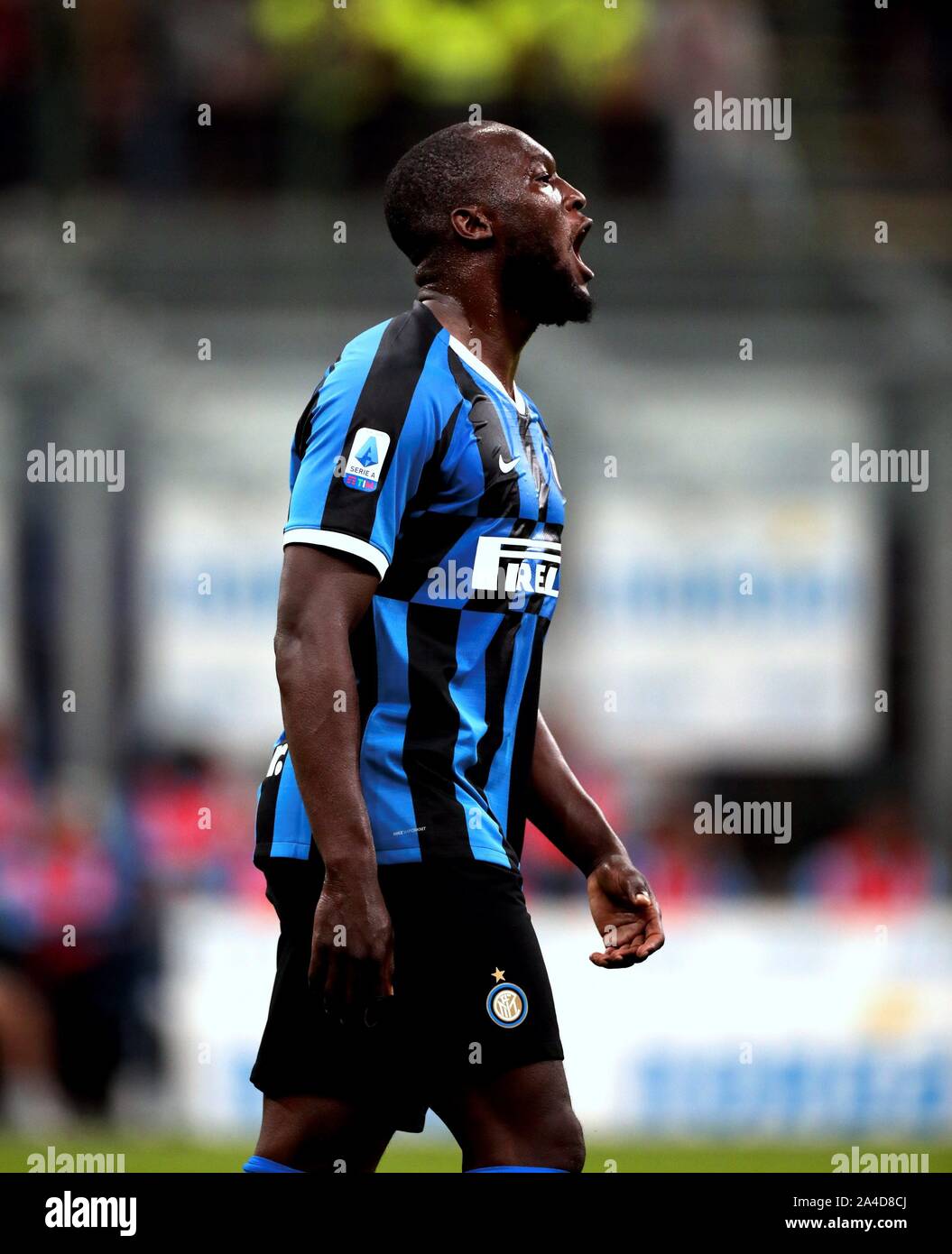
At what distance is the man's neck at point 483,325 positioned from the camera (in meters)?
3.62

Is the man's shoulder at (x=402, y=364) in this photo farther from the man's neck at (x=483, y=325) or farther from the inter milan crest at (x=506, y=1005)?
the inter milan crest at (x=506, y=1005)

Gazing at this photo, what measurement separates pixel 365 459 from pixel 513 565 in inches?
14.4

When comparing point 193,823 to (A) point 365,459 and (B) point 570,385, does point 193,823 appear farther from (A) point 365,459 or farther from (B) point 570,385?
(A) point 365,459

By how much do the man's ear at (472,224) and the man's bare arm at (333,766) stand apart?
0.73m

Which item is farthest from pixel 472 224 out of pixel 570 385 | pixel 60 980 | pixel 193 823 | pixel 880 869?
pixel 570 385

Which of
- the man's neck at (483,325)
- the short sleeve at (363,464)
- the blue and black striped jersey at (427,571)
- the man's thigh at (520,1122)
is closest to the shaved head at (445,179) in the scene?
the man's neck at (483,325)

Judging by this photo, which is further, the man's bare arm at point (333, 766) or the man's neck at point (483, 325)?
the man's neck at point (483, 325)

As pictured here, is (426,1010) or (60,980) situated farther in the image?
(60,980)

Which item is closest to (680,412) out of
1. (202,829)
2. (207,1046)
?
(202,829)

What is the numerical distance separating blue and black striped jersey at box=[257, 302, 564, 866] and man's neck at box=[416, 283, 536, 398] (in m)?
0.07

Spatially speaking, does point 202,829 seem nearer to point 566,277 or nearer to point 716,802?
point 716,802

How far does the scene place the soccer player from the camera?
3205 millimetres

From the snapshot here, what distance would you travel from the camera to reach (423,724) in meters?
3.40

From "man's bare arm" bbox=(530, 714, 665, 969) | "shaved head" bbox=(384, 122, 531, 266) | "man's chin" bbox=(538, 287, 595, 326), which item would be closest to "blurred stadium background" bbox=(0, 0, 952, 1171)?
"man's bare arm" bbox=(530, 714, 665, 969)
